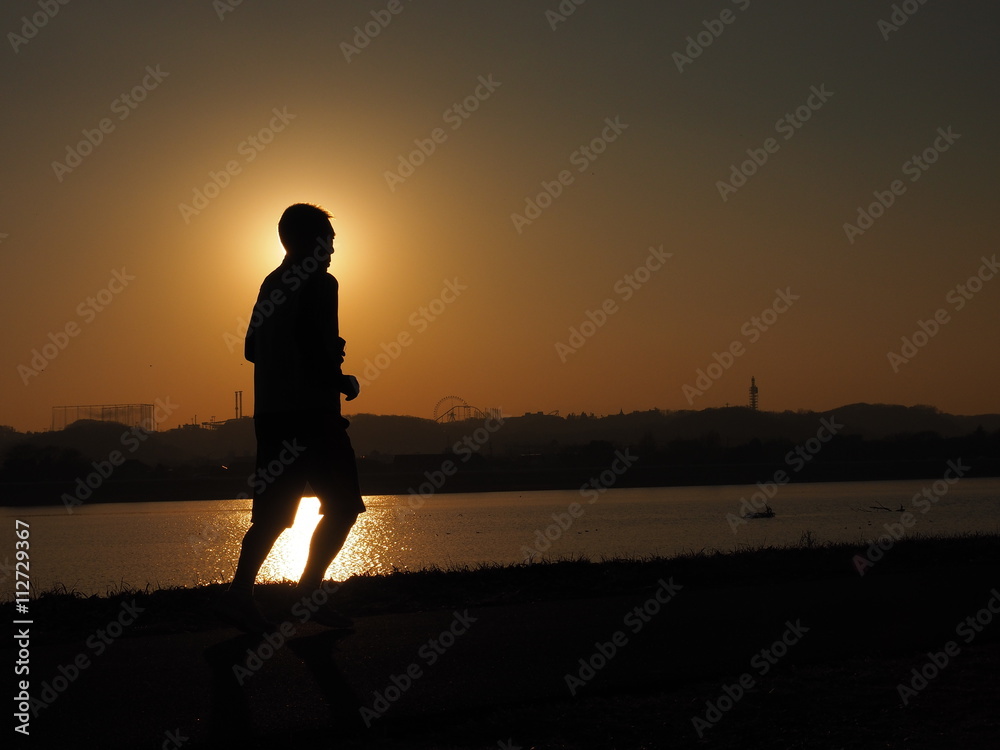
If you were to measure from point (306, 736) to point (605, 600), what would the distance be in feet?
7.88

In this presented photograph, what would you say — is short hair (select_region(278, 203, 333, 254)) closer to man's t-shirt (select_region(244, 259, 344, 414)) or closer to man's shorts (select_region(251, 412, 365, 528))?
man's t-shirt (select_region(244, 259, 344, 414))

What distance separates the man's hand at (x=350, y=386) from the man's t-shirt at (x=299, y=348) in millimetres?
27

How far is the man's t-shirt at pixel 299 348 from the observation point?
427 centimetres

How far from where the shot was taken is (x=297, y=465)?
4250mm

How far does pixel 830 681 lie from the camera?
3.36m

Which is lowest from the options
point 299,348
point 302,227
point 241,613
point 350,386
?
point 241,613

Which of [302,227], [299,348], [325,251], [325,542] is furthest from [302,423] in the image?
[302,227]

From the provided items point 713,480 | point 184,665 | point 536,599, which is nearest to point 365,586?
point 536,599

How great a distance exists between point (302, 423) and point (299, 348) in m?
0.33

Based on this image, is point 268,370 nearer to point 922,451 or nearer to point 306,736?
point 306,736

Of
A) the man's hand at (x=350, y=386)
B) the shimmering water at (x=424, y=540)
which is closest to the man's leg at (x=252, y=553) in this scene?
the man's hand at (x=350, y=386)

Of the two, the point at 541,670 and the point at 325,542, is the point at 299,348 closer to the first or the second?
the point at 325,542

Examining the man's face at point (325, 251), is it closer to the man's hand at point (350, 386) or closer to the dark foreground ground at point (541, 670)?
the man's hand at point (350, 386)

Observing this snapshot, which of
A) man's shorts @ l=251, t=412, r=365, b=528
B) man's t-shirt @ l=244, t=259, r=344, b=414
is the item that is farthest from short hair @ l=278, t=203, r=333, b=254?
man's shorts @ l=251, t=412, r=365, b=528
